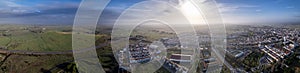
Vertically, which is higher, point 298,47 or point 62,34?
point 62,34

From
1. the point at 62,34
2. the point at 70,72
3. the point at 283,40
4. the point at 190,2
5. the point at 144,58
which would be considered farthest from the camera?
the point at 62,34

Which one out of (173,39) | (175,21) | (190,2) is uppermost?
(190,2)

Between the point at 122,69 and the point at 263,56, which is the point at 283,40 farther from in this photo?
the point at 122,69

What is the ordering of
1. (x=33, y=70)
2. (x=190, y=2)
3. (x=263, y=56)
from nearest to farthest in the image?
(x=190, y=2) → (x=33, y=70) → (x=263, y=56)

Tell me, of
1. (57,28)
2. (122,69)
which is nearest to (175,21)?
(122,69)

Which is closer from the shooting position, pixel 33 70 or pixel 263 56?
pixel 33 70

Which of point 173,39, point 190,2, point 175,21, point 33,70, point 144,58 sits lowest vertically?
point 33,70

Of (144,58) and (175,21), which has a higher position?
(175,21)

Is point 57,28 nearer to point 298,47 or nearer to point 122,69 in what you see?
point 122,69

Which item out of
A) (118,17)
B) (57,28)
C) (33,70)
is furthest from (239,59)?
(57,28)
